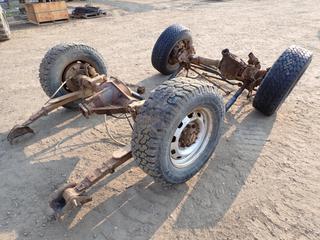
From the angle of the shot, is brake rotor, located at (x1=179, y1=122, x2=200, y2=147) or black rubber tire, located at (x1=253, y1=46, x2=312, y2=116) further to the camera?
black rubber tire, located at (x1=253, y1=46, x2=312, y2=116)

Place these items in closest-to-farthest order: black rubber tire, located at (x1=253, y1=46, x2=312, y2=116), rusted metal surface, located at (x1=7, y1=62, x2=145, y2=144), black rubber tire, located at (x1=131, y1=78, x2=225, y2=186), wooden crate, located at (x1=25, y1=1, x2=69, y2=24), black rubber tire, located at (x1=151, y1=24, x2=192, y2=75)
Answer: black rubber tire, located at (x1=131, y1=78, x2=225, y2=186)
rusted metal surface, located at (x1=7, y1=62, x2=145, y2=144)
black rubber tire, located at (x1=253, y1=46, x2=312, y2=116)
black rubber tire, located at (x1=151, y1=24, x2=192, y2=75)
wooden crate, located at (x1=25, y1=1, x2=69, y2=24)

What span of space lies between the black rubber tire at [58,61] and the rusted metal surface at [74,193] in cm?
196

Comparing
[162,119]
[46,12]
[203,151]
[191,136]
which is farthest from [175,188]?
[46,12]

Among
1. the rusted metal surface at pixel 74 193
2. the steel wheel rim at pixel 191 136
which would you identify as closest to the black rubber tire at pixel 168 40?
the steel wheel rim at pixel 191 136

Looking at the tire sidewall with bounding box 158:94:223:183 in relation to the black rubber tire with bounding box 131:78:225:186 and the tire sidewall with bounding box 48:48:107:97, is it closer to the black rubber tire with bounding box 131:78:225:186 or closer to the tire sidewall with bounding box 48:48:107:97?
the black rubber tire with bounding box 131:78:225:186

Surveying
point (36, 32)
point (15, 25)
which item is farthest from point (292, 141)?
point (15, 25)

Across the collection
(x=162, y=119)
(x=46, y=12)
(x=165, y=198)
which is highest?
(x=162, y=119)

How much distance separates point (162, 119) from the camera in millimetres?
2686

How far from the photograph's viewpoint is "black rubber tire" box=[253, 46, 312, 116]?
4.07 meters

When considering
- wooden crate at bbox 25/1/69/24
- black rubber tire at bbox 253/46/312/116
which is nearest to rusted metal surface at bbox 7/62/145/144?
black rubber tire at bbox 253/46/312/116

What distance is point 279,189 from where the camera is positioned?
132 inches

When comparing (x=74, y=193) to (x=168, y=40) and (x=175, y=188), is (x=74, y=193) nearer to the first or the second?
(x=175, y=188)

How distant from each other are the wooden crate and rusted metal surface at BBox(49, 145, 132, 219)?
1061 centimetres

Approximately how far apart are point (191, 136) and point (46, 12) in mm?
10842
